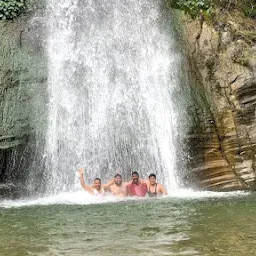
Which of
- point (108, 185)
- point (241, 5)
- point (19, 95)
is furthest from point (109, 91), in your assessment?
point (241, 5)

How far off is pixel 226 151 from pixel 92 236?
7.32 meters

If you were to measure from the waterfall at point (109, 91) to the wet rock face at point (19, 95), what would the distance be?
1.35 ft

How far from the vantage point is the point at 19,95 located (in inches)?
488

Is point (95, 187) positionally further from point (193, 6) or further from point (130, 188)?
point (193, 6)

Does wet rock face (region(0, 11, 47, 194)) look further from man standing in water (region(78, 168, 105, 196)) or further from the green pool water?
the green pool water

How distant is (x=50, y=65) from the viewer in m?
13.4

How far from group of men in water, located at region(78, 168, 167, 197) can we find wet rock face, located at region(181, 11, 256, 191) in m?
1.67

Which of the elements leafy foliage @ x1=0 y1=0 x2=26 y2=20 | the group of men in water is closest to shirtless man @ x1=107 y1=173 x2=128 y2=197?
the group of men in water

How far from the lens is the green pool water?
5055 millimetres

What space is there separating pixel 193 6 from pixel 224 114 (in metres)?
3.74

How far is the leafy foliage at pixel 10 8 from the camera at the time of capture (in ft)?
45.1

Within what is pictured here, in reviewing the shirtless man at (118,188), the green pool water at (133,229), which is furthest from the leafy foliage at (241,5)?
the green pool water at (133,229)

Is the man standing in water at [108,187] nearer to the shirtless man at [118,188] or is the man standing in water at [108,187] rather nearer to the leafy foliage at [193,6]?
the shirtless man at [118,188]

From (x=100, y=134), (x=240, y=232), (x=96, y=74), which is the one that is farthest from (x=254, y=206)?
(x=96, y=74)
